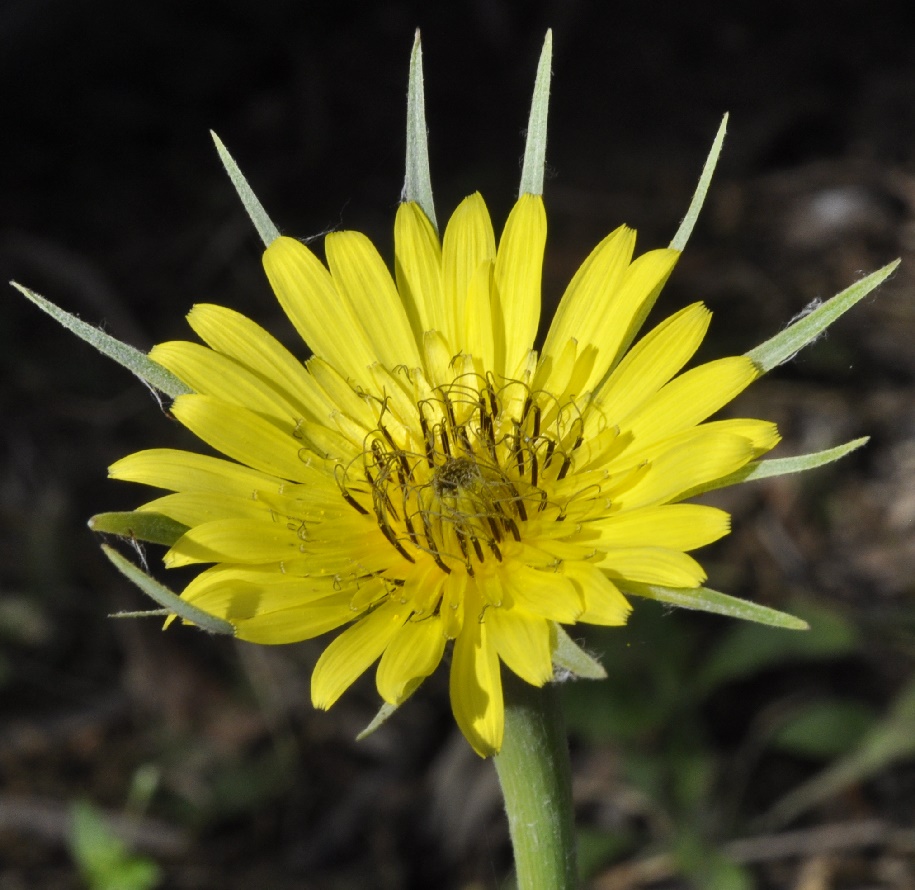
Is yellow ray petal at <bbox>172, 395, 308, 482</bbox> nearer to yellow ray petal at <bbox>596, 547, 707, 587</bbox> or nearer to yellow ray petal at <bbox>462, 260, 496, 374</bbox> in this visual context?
yellow ray petal at <bbox>462, 260, 496, 374</bbox>

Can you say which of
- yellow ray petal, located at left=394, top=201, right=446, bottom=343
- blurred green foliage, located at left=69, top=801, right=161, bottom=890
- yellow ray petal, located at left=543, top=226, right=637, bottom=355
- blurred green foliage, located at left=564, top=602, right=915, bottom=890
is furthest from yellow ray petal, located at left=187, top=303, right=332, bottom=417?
blurred green foliage, located at left=564, top=602, right=915, bottom=890

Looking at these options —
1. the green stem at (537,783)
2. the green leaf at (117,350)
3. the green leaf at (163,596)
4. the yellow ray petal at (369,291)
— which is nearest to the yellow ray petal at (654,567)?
the green stem at (537,783)

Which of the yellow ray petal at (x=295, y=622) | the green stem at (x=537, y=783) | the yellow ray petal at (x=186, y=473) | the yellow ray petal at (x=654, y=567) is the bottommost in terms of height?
the green stem at (x=537, y=783)

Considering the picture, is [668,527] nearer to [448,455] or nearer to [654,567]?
[654,567]

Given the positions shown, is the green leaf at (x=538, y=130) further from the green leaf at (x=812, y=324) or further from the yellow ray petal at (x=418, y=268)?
the green leaf at (x=812, y=324)

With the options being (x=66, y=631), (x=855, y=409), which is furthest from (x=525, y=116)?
(x=66, y=631)

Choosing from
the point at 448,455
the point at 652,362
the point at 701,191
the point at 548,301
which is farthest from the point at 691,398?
the point at 548,301
